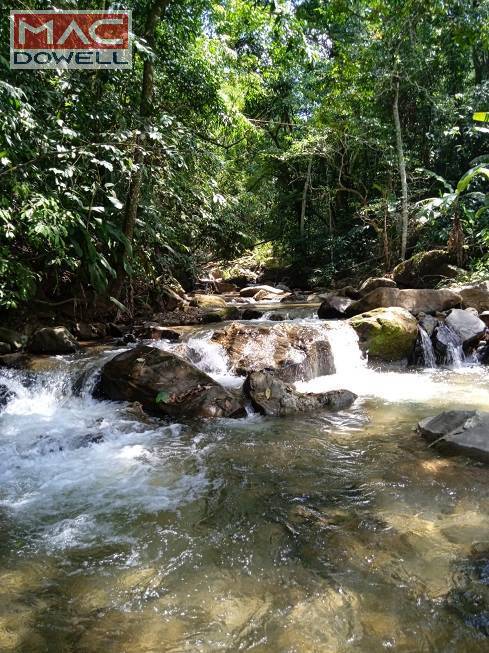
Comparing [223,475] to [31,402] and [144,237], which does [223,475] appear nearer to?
[31,402]

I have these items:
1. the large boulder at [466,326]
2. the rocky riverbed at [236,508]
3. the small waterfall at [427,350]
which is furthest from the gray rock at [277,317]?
the large boulder at [466,326]

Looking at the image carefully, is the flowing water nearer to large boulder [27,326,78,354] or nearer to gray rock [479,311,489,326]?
large boulder [27,326,78,354]

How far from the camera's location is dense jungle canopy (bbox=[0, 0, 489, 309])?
5816 millimetres

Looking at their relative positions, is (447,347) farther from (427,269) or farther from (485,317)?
(427,269)

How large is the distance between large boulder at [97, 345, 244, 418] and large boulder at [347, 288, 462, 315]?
4.85 metres

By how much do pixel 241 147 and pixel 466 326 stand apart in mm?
10283

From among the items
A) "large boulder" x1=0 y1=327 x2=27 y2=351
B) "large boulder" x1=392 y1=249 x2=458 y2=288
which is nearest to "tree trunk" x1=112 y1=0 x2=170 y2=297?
"large boulder" x1=0 y1=327 x2=27 y2=351

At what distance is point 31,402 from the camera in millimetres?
6406

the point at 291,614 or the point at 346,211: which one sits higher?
the point at 346,211

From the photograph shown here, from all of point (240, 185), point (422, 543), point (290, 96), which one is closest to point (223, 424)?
point (422, 543)

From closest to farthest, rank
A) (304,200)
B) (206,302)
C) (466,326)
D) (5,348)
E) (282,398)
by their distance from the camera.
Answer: (282,398) → (5,348) → (466,326) → (206,302) → (304,200)

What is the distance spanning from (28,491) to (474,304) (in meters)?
9.11

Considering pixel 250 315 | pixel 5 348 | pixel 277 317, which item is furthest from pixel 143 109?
pixel 277 317

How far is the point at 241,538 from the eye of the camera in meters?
2.98
